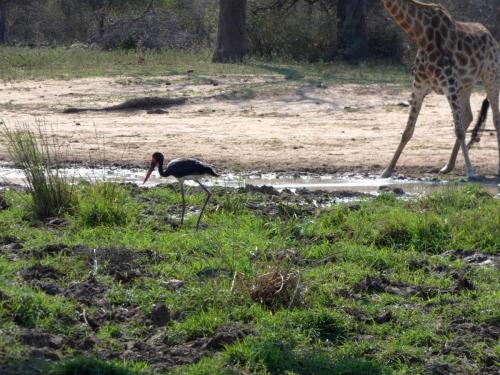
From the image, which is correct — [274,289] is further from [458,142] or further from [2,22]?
[2,22]

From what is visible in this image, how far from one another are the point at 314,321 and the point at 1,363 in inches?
81.5

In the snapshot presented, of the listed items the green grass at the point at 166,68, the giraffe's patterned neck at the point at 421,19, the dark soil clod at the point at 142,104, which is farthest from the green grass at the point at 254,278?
the green grass at the point at 166,68

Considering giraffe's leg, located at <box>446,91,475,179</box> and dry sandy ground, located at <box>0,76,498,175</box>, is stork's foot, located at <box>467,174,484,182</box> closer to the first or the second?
giraffe's leg, located at <box>446,91,475,179</box>

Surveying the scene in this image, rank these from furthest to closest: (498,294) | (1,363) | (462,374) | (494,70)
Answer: (494,70), (498,294), (462,374), (1,363)

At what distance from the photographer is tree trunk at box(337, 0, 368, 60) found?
946 inches

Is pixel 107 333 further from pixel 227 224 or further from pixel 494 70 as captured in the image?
pixel 494 70

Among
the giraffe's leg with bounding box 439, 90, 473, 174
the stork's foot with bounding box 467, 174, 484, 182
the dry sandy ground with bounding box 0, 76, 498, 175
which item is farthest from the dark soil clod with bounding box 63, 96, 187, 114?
the stork's foot with bounding box 467, 174, 484, 182

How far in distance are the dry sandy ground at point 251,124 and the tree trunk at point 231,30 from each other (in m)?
4.60

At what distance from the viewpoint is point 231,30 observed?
23578 mm

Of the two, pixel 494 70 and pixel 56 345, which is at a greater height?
pixel 494 70

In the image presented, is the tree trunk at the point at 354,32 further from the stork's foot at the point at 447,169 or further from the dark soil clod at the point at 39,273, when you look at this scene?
the dark soil clod at the point at 39,273

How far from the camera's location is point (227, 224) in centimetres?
916

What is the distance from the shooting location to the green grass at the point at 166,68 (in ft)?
64.0

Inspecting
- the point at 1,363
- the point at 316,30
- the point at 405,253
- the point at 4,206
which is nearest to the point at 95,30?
the point at 316,30
